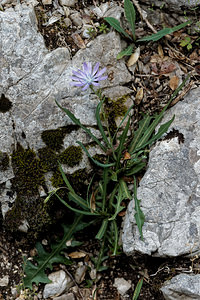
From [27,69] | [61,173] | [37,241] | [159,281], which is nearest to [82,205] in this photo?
[61,173]

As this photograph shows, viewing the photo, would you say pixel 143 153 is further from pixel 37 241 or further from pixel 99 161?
pixel 37 241

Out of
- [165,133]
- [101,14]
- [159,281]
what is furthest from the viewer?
[101,14]

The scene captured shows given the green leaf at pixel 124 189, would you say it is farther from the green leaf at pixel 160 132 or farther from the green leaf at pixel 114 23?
the green leaf at pixel 114 23

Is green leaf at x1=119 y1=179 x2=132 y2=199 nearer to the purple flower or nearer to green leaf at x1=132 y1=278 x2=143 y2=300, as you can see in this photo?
green leaf at x1=132 y1=278 x2=143 y2=300

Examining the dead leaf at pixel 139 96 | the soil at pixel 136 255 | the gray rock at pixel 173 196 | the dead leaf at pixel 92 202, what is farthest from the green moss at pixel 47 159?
the dead leaf at pixel 139 96

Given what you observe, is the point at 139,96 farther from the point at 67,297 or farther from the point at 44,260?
the point at 67,297

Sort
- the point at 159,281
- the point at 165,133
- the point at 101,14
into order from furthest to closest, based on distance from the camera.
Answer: the point at 101,14 → the point at 165,133 → the point at 159,281

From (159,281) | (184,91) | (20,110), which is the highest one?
(20,110)
